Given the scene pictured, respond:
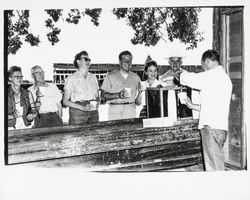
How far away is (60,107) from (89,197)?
3.47 ft

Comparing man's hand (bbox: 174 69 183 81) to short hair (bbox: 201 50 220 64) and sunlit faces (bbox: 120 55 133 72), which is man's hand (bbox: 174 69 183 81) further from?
sunlit faces (bbox: 120 55 133 72)

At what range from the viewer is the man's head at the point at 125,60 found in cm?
435

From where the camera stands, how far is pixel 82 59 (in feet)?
14.2

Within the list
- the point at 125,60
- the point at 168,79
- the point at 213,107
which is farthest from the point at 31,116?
the point at 213,107

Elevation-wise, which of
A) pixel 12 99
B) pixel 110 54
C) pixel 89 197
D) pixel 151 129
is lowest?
pixel 89 197

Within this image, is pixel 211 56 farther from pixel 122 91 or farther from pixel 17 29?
pixel 17 29

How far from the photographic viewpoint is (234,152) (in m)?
4.42

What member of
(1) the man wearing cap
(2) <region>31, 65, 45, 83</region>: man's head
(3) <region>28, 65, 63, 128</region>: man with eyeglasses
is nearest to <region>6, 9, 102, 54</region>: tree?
(2) <region>31, 65, 45, 83</region>: man's head

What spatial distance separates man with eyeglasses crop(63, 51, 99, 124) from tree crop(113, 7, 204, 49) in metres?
0.65

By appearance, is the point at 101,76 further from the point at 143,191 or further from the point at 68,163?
the point at 143,191

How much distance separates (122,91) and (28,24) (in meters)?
1.29

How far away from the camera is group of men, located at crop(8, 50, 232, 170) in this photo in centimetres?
432

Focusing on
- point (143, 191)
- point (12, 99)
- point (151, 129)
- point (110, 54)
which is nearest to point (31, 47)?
point (12, 99)

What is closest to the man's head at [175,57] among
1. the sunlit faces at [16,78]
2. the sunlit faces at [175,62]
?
the sunlit faces at [175,62]
